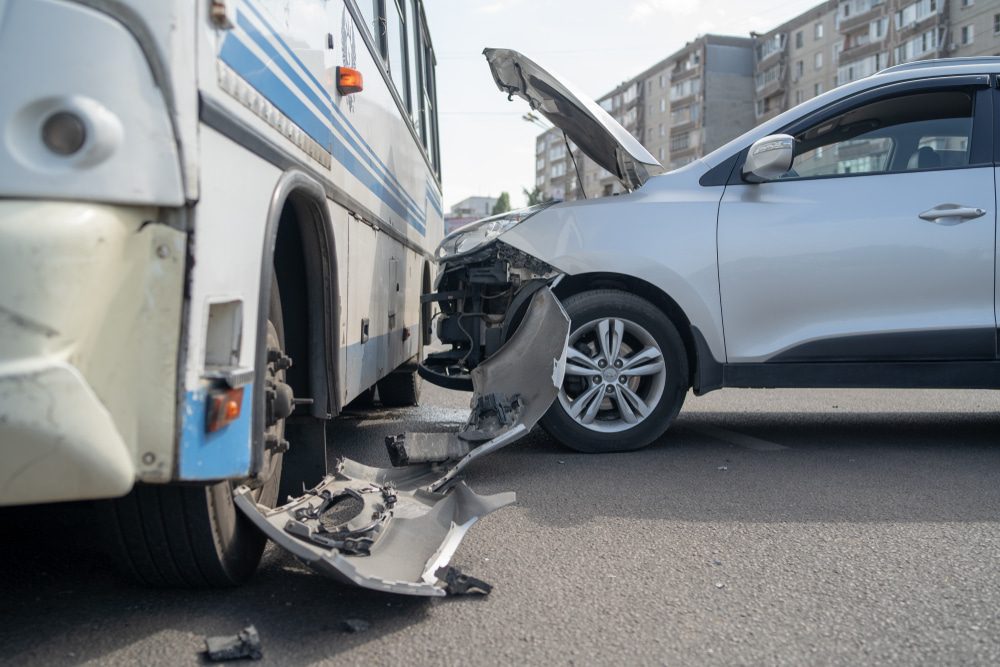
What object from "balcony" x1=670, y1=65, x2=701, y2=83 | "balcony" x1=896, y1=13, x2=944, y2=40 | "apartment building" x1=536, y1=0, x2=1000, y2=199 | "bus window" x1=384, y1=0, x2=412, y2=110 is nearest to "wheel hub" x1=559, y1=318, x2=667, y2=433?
"bus window" x1=384, y1=0, x2=412, y2=110

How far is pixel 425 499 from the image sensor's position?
380 centimetres

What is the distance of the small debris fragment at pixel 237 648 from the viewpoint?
2453 mm

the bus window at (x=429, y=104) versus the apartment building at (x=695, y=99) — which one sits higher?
the apartment building at (x=695, y=99)

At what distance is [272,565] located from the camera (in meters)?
3.23

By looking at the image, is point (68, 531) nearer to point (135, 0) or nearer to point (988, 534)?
point (135, 0)

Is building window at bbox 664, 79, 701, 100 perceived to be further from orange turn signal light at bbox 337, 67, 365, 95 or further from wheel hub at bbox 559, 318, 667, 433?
orange turn signal light at bbox 337, 67, 365, 95

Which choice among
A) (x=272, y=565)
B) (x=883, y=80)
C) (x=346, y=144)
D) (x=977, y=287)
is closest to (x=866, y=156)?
(x=883, y=80)

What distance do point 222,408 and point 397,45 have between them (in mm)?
4409

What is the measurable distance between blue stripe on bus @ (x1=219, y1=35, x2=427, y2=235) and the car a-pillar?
218 millimetres

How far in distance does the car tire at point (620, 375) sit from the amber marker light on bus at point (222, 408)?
2998mm

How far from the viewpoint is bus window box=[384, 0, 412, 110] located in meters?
5.59

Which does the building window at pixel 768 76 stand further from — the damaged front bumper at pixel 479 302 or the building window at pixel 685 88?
the damaged front bumper at pixel 479 302

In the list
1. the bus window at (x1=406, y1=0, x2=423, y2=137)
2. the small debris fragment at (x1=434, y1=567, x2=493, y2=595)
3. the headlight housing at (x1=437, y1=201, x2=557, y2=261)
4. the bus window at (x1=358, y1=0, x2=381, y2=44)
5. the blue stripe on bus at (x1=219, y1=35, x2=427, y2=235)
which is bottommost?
the small debris fragment at (x1=434, y1=567, x2=493, y2=595)

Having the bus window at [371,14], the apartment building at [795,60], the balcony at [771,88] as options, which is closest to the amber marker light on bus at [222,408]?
the bus window at [371,14]
